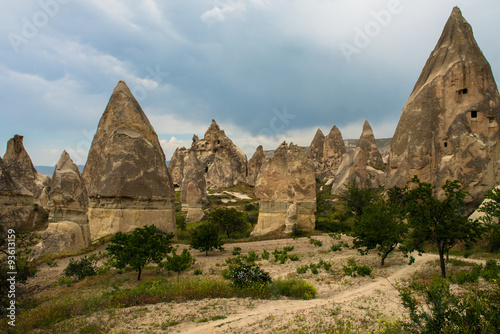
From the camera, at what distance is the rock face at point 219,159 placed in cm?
5522

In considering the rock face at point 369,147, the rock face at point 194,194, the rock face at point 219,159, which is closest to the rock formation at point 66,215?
the rock face at point 194,194

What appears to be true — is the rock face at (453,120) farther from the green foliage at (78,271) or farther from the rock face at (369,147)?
the rock face at (369,147)

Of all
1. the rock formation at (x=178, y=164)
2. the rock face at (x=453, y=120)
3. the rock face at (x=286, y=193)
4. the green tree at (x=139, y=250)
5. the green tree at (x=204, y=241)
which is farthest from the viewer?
the rock formation at (x=178, y=164)

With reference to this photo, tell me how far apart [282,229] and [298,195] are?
6.73 feet

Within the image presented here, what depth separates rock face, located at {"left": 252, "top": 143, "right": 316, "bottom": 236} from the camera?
691 inches

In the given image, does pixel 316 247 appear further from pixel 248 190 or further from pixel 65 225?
pixel 248 190

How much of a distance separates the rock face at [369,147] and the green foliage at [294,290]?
52.1 metres

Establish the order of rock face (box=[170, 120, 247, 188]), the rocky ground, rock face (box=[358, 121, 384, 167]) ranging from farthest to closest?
rock face (box=[358, 121, 384, 167])
rock face (box=[170, 120, 247, 188])
the rocky ground

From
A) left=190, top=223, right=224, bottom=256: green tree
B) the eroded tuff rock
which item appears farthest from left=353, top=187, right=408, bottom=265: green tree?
the eroded tuff rock

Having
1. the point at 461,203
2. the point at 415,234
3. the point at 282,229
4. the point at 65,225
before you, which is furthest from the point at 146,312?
the point at 282,229

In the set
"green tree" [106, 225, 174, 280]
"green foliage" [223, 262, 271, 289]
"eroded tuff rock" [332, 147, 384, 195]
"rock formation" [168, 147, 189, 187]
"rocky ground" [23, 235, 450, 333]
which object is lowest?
"rocky ground" [23, 235, 450, 333]

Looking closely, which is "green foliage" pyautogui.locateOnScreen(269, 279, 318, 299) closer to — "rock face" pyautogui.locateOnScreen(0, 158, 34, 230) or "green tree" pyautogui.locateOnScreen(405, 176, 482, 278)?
"green tree" pyautogui.locateOnScreen(405, 176, 482, 278)

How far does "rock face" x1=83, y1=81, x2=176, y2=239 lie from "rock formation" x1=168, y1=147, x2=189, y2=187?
49.1m

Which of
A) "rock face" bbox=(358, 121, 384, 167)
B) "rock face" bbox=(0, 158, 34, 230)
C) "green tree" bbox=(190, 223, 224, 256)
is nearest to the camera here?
"green tree" bbox=(190, 223, 224, 256)
